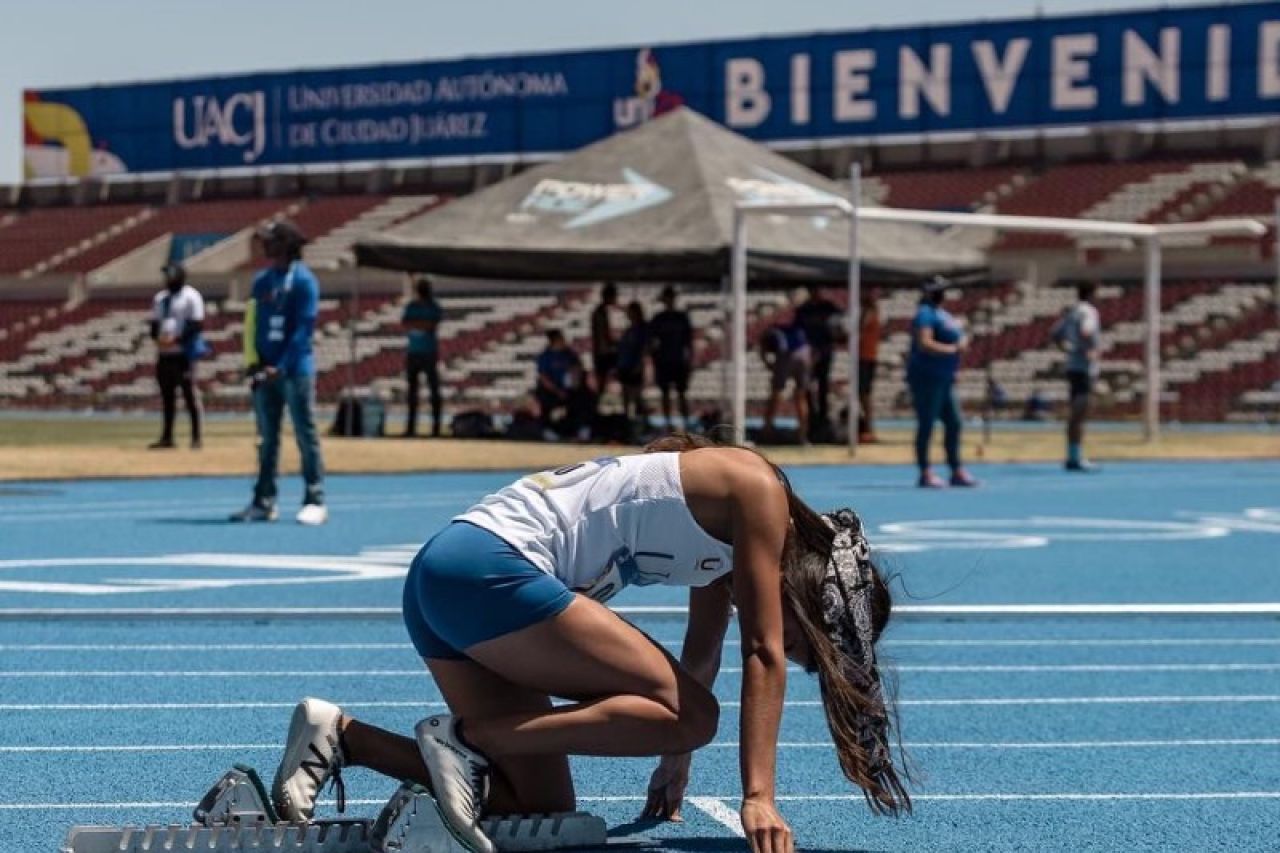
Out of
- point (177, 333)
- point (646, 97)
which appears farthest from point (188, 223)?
point (177, 333)

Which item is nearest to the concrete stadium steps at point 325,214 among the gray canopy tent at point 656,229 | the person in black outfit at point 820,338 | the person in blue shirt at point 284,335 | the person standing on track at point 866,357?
the person standing on track at point 866,357

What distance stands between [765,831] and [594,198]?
20.9 m

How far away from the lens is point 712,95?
53750 millimetres

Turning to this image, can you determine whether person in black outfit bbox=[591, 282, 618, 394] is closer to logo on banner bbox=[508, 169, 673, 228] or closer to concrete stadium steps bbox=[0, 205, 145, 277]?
logo on banner bbox=[508, 169, 673, 228]

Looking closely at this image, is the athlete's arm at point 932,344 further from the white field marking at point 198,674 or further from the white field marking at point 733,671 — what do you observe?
the white field marking at point 198,674

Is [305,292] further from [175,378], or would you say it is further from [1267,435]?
[1267,435]

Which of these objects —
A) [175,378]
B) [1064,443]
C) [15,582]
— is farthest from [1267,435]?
[15,582]

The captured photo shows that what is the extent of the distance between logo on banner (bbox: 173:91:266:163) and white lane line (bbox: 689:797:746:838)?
185 ft

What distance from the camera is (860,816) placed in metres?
5.62

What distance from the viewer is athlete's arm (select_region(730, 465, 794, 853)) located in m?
4.58

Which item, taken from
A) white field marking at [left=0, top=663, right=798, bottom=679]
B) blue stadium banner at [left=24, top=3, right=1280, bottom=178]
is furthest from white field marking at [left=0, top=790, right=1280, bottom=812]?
blue stadium banner at [left=24, top=3, right=1280, bottom=178]

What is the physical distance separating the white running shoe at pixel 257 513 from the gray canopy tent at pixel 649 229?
9151mm

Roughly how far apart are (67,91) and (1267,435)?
40989 millimetres

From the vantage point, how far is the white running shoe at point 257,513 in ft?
48.4
